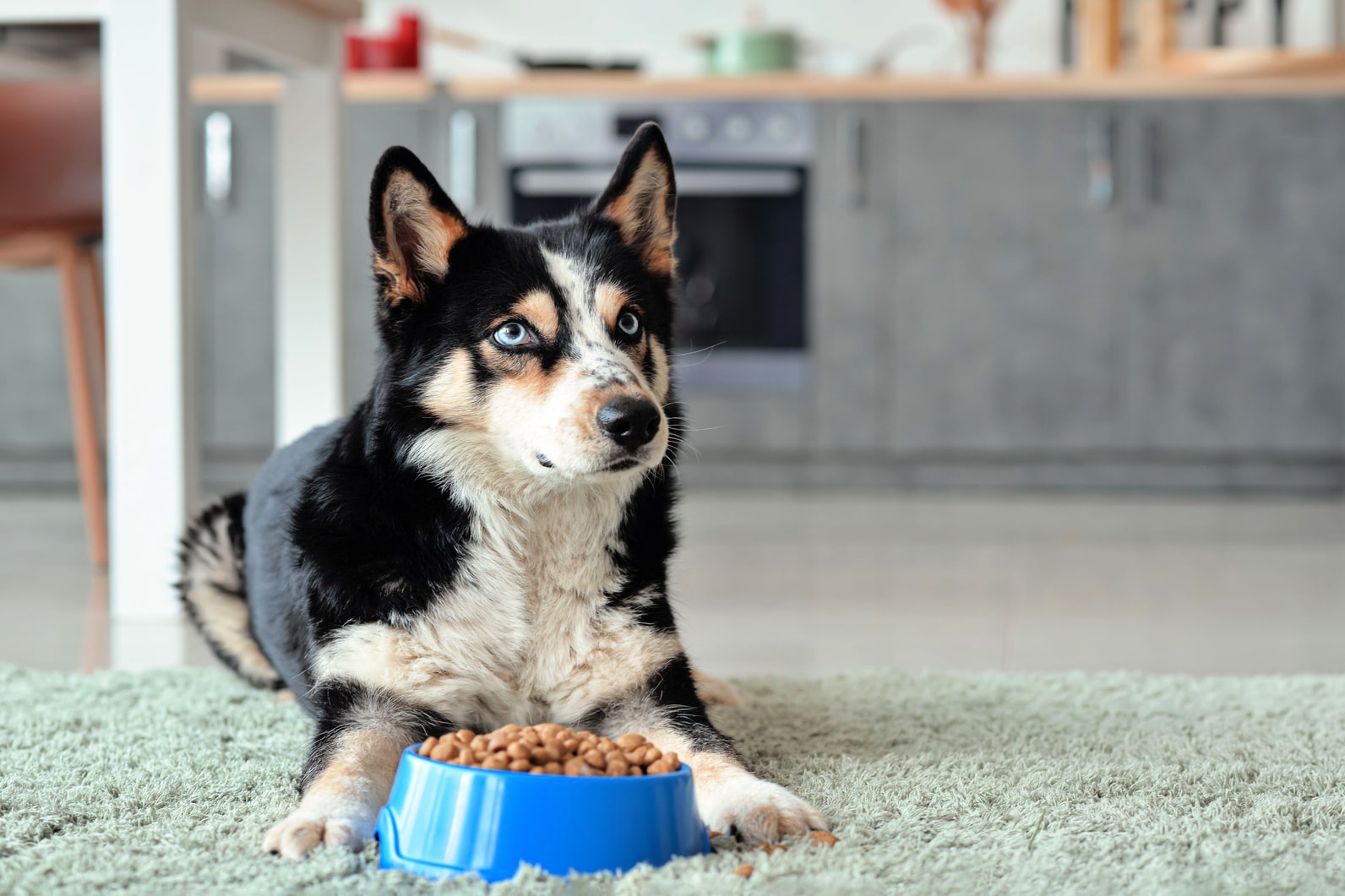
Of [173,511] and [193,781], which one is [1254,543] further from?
[193,781]

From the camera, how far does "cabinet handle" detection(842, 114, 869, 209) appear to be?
5.10 meters

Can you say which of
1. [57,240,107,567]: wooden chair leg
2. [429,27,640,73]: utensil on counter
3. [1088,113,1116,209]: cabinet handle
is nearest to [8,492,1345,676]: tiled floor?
[57,240,107,567]: wooden chair leg

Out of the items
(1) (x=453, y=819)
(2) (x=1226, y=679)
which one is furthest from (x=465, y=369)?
(2) (x=1226, y=679)

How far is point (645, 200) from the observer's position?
5.39 feet

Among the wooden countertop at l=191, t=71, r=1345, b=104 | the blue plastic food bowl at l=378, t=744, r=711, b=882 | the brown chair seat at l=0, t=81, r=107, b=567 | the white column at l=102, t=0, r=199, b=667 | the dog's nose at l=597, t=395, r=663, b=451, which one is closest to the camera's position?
the blue plastic food bowl at l=378, t=744, r=711, b=882

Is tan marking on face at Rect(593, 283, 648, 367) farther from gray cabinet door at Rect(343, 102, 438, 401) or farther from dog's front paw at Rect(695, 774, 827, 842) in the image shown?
gray cabinet door at Rect(343, 102, 438, 401)

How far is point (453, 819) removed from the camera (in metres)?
1.12

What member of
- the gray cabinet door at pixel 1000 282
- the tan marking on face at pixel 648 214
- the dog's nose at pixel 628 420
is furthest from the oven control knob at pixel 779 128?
the dog's nose at pixel 628 420

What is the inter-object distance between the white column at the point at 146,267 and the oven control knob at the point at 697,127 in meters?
2.74

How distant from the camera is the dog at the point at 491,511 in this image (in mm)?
1394

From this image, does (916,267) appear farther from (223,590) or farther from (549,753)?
(549,753)

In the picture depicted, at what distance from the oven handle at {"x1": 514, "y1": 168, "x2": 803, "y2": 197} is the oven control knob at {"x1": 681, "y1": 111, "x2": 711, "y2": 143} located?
0.42 ft

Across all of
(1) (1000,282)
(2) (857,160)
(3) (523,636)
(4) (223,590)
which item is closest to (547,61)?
(2) (857,160)

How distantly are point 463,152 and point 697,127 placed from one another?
89 cm
